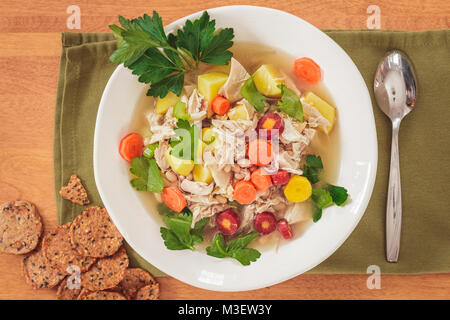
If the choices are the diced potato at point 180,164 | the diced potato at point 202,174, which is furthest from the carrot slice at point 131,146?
the diced potato at point 202,174

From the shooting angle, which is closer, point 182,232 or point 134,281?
point 182,232

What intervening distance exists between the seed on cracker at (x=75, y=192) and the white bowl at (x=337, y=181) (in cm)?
30

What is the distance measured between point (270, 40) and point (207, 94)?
36cm

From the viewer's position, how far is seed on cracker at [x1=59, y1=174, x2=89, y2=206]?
5.96 feet

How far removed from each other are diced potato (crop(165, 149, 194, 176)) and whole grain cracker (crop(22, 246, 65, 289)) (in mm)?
830

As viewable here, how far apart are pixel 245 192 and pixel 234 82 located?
45 centimetres

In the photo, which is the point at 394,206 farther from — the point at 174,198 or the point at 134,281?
the point at 134,281

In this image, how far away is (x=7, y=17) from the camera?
191 centimetres

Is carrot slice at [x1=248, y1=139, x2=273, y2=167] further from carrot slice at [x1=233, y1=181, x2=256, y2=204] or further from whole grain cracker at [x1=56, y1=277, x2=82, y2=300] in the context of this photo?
whole grain cracker at [x1=56, y1=277, x2=82, y2=300]

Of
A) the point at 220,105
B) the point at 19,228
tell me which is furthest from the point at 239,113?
the point at 19,228

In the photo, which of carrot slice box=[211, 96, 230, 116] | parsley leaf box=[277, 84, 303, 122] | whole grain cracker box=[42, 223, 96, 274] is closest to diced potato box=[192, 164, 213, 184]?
carrot slice box=[211, 96, 230, 116]

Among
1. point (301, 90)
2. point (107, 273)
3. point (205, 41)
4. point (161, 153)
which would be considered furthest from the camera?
point (107, 273)

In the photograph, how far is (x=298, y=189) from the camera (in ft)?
5.29

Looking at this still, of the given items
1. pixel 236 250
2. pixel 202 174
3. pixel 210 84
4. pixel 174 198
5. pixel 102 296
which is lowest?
pixel 102 296
